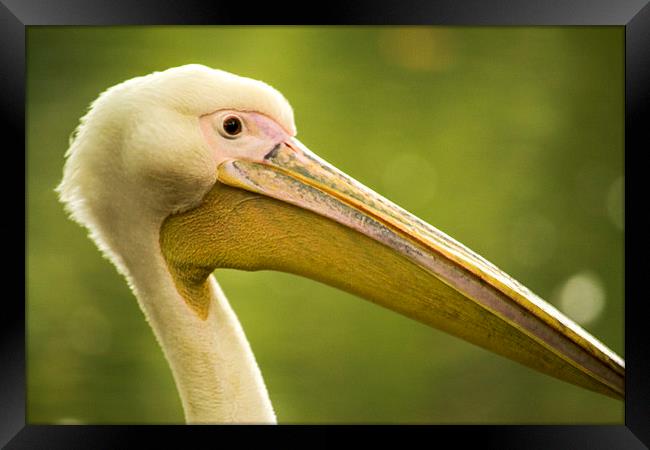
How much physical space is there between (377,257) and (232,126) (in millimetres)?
463

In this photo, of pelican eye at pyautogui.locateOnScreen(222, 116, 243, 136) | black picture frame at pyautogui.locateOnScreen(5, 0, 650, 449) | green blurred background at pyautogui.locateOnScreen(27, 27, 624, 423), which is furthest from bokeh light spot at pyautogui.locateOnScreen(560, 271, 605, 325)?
pelican eye at pyautogui.locateOnScreen(222, 116, 243, 136)

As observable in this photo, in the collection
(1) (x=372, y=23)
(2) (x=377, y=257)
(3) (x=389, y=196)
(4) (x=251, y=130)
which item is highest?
(1) (x=372, y=23)

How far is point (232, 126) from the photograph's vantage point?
1.82m

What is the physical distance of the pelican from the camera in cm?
180

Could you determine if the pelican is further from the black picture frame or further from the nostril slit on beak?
the black picture frame

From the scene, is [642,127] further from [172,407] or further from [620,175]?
[172,407]

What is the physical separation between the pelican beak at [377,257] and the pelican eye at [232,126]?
73mm

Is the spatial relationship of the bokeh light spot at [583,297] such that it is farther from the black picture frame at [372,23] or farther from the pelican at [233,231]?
the pelican at [233,231]

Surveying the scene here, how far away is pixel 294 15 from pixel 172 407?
126 centimetres

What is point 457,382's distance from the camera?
2.65 m

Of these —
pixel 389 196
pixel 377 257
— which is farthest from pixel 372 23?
pixel 389 196

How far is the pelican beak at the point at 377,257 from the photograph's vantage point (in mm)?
1834

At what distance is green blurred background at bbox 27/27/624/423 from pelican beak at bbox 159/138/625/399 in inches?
17.4

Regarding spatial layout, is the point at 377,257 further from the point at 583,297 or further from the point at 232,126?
the point at 583,297
